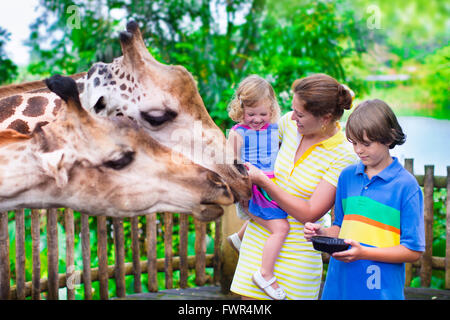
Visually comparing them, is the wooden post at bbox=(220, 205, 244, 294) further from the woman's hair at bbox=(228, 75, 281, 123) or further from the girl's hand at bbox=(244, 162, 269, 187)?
the girl's hand at bbox=(244, 162, 269, 187)

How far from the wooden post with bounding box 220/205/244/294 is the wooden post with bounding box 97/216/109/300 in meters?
1.12

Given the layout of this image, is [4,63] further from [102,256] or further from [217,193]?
[217,193]

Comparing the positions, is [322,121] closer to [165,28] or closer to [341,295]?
[341,295]

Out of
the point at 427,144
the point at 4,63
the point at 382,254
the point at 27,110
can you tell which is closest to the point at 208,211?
the point at 382,254

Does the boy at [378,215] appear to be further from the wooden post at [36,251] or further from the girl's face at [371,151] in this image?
the wooden post at [36,251]

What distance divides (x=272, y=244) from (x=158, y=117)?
84 centimetres

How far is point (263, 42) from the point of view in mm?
6965

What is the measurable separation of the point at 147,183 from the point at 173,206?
0.13 meters

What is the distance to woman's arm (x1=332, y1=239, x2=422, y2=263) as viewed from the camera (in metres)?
1.87

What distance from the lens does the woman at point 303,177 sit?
2.08m

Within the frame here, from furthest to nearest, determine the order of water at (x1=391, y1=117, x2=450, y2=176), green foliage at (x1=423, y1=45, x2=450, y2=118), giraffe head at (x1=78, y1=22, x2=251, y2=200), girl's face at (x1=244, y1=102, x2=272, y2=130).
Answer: green foliage at (x1=423, y1=45, x2=450, y2=118) → water at (x1=391, y1=117, x2=450, y2=176) → girl's face at (x1=244, y1=102, x2=272, y2=130) → giraffe head at (x1=78, y1=22, x2=251, y2=200)

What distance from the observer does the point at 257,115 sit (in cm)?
230

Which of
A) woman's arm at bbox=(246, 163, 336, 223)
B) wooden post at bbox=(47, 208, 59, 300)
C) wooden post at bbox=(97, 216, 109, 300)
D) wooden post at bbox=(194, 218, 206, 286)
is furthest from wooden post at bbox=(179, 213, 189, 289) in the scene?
woman's arm at bbox=(246, 163, 336, 223)
